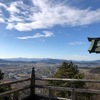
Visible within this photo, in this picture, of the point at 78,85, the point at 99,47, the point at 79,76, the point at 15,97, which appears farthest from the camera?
the point at 79,76

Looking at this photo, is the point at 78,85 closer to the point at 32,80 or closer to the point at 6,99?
the point at 6,99

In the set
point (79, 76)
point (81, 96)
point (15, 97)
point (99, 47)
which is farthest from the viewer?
point (79, 76)

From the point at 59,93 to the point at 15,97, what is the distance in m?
12.1

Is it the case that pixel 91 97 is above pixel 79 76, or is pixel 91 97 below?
below

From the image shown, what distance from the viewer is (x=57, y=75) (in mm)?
23281

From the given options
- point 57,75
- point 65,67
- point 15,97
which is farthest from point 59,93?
point 15,97

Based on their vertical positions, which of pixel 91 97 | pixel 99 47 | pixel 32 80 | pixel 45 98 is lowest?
pixel 91 97

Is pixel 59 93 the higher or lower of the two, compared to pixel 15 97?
lower

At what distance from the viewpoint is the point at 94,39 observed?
5793mm

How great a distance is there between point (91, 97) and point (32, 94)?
10.4m

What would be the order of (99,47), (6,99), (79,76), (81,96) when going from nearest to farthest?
(99,47) < (6,99) < (81,96) < (79,76)

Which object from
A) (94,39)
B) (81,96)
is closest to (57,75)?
(81,96)

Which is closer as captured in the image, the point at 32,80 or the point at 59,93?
the point at 32,80

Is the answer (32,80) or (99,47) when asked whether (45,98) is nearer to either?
(32,80)
